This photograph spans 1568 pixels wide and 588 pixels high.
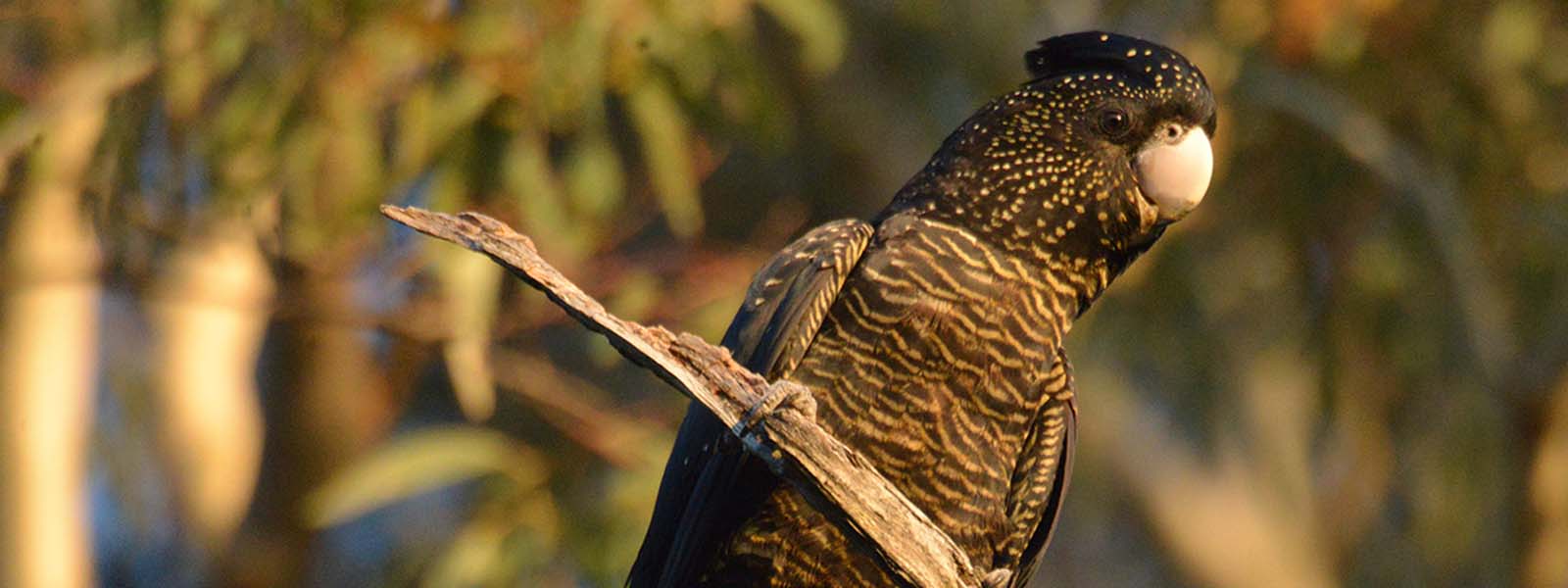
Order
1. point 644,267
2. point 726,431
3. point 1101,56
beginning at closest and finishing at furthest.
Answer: point 726,431 → point 1101,56 → point 644,267

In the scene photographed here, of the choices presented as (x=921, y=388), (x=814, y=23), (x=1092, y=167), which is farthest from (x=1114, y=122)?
(x=814, y=23)

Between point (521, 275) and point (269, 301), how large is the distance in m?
2.96

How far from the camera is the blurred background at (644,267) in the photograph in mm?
4523

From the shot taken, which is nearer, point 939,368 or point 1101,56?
point 939,368

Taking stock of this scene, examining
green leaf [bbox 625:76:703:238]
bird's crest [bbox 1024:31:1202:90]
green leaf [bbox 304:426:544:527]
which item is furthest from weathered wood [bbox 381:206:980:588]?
green leaf [bbox 304:426:544:527]

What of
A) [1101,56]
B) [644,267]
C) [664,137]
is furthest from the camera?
[644,267]

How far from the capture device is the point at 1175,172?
8.66 ft

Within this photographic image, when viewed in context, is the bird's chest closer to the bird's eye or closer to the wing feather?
the wing feather

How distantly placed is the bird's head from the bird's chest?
0.28ft

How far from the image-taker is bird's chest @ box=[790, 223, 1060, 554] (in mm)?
2518

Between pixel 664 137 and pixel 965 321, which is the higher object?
pixel 664 137

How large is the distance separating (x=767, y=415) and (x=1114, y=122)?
852 millimetres

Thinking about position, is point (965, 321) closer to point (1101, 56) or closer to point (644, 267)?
point (1101, 56)

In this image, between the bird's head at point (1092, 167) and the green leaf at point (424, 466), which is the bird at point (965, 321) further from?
the green leaf at point (424, 466)
